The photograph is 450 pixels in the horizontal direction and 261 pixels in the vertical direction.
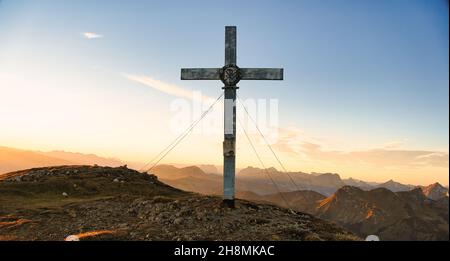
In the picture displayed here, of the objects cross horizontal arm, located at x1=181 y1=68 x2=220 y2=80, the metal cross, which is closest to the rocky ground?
the metal cross

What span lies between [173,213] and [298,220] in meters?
5.69

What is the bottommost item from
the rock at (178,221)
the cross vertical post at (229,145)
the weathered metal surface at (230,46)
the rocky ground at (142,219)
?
the rocky ground at (142,219)

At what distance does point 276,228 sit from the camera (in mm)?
13500

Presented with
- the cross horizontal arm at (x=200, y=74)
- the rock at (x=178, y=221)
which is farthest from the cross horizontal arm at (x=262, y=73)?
the rock at (x=178, y=221)

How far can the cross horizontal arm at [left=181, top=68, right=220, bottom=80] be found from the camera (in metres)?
16.7

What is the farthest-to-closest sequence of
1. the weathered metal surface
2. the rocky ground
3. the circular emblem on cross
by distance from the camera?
the weathered metal surface
the circular emblem on cross
the rocky ground

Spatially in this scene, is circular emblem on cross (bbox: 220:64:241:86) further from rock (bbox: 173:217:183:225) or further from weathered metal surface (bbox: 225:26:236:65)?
rock (bbox: 173:217:183:225)

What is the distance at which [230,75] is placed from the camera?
16281 mm

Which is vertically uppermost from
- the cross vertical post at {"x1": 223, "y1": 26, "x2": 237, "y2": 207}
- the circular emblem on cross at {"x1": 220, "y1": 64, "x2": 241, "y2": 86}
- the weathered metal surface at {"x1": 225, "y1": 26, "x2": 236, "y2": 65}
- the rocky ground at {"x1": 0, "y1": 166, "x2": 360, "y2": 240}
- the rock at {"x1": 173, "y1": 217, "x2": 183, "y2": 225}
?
the weathered metal surface at {"x1": 225, "y1": 26, "x2": 236, "y2": 65}

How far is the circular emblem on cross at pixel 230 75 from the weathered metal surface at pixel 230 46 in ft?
0.97

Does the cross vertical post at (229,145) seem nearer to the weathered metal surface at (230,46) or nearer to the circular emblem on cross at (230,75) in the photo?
the circular emblem on cross at (230,75)

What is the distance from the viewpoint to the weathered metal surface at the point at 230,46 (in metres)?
16.5

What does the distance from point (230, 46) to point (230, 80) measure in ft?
5.63
